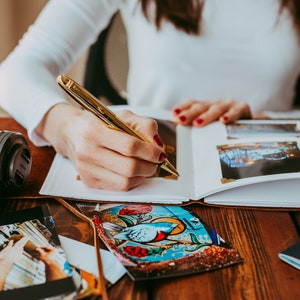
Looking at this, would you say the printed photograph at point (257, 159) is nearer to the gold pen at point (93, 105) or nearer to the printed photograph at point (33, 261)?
the gold pen at point (93, 105)

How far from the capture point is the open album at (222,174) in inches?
25.9

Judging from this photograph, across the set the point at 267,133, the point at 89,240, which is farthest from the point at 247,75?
the point at 89,240

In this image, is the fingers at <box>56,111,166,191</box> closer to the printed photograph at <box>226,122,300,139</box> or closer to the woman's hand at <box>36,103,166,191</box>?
the woman's hand at <box>36,103,166,191</box>

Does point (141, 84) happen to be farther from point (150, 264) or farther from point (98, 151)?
point (150, 264)

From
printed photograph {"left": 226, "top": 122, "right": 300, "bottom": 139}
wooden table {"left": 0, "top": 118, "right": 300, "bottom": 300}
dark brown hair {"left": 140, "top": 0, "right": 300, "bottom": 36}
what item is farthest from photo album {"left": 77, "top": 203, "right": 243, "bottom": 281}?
dark brown hair {"left": 140, "top": 0, "right": 300, "bottom": 36}

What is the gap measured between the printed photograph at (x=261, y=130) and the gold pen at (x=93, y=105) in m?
0.16

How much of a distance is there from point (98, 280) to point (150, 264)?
0.19 ft

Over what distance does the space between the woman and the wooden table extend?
0.27 meters

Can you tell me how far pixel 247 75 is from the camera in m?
1.20

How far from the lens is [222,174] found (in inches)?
27.2

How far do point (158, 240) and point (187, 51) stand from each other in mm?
690

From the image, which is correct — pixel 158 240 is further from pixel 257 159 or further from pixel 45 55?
pixel 45 55

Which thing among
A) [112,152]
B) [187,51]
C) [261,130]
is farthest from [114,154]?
[187,51]

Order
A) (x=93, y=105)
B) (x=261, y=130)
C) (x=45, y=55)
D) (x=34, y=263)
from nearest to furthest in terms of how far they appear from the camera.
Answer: (x=34, y=263) < (x=93, y=105) < (x=261, y=130) < (x=45, y=55)
